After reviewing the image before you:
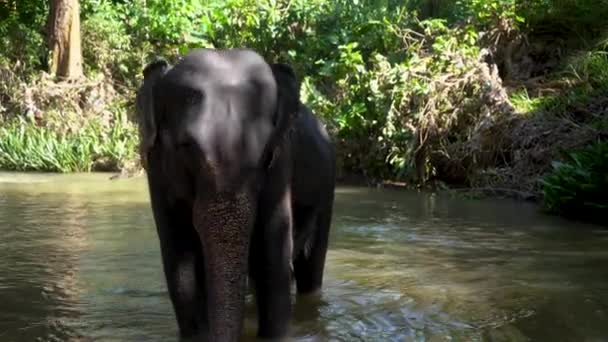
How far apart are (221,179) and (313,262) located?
2.62m

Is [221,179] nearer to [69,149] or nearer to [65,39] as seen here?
[69,149]

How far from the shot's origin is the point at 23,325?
5.46 metres

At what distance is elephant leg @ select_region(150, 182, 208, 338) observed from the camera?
463cm

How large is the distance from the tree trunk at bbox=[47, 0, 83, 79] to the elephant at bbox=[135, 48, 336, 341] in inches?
710

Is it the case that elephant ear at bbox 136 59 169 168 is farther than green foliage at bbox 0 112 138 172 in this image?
No

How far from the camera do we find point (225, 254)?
13.4 ft

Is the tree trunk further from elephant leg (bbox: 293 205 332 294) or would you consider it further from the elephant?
the elephant

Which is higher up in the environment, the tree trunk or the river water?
the tree trunk

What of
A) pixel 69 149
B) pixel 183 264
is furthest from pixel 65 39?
pixel 183 264

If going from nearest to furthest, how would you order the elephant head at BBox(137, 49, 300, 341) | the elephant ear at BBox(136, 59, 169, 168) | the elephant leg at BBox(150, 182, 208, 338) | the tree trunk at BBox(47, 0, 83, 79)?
the elephant head at BBox(137, 49, 300, 341), the elephant ear at BBox(136, 59, 169, 168), the elephant leg at BBox(150, 182, 208, 338), the tree trunk at BBox(47, 0, 83, 79)

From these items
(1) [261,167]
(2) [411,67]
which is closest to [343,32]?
(2) [411,67]

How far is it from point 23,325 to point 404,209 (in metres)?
6.76

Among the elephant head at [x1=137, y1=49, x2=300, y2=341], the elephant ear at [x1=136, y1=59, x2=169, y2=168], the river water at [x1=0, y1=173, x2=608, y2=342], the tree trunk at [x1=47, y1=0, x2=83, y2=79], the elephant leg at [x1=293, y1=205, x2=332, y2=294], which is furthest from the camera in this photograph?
the tree trunk at [x1=47, y1=0, x2=83, y2=79]

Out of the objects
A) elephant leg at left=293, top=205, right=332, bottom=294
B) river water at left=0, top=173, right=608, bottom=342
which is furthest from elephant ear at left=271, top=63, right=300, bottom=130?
elephant leg at left=293, top=205, right=332, bottom=294
